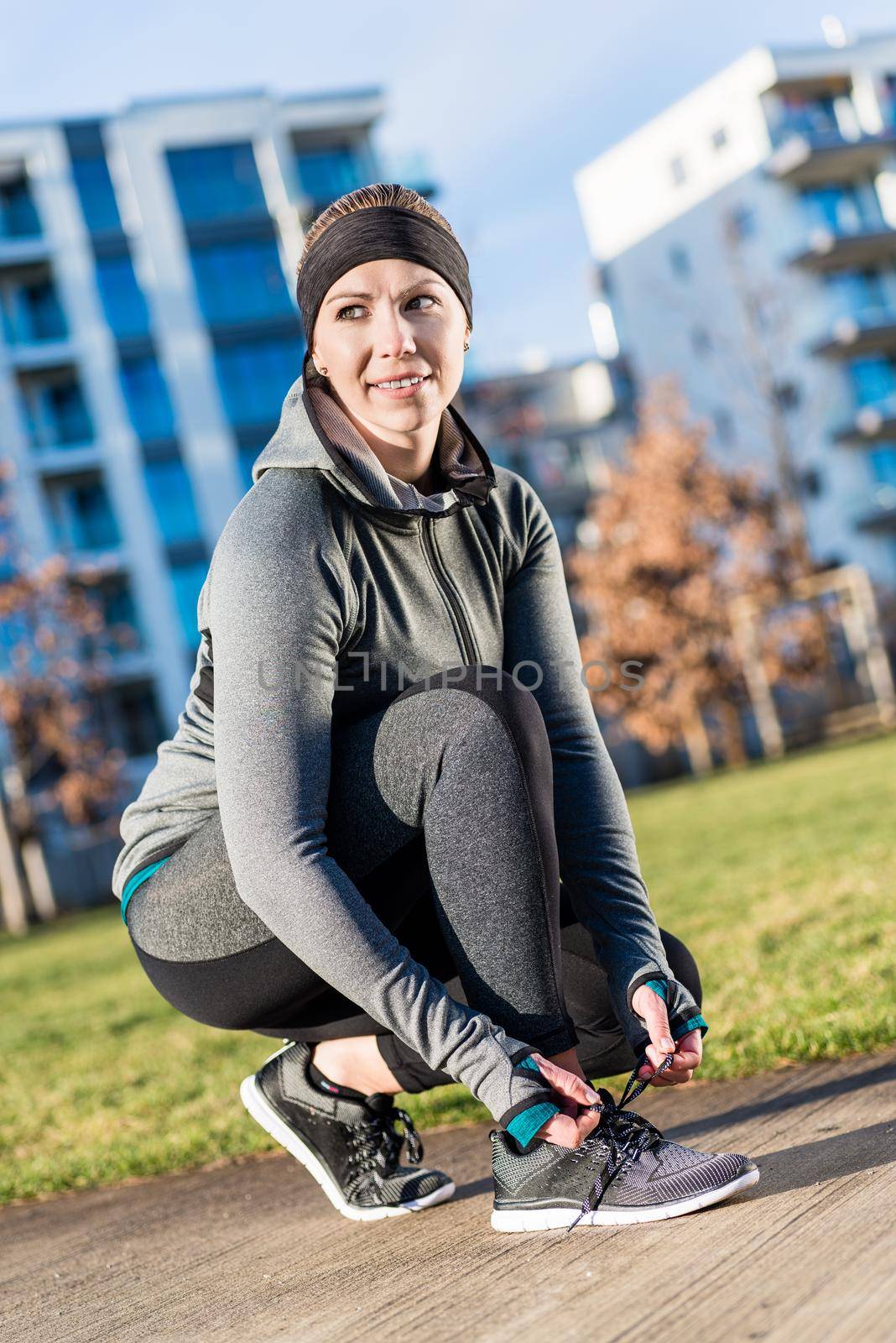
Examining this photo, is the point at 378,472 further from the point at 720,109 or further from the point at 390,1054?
the point at 720,109

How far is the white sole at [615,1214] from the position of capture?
189 centimetres

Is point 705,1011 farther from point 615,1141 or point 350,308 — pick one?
point 350,308

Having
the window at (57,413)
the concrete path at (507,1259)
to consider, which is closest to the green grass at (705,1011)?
the concrete path at (507,1259)

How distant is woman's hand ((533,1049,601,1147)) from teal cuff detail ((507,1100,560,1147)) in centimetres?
1

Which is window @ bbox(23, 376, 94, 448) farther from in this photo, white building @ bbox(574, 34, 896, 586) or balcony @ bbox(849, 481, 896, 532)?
balcony @ bbox(849, 481, 896, 532)

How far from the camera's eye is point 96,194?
3259 centimetres

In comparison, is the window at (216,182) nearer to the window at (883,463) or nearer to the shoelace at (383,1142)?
the window at (883,463)

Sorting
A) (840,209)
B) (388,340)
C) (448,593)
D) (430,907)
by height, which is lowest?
(430,907)

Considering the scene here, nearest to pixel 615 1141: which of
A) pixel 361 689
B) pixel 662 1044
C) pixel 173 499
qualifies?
pixel 662 1044

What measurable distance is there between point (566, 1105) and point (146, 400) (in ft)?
104

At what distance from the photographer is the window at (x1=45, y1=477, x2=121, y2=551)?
3159 centimetres

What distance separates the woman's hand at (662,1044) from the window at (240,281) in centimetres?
3188

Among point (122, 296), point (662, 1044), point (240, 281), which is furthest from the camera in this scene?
point (240, 281)

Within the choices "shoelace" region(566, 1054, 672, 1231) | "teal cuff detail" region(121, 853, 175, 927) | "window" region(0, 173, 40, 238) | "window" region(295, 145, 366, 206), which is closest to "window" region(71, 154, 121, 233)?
"window" region(0, 173, 40, 238)
